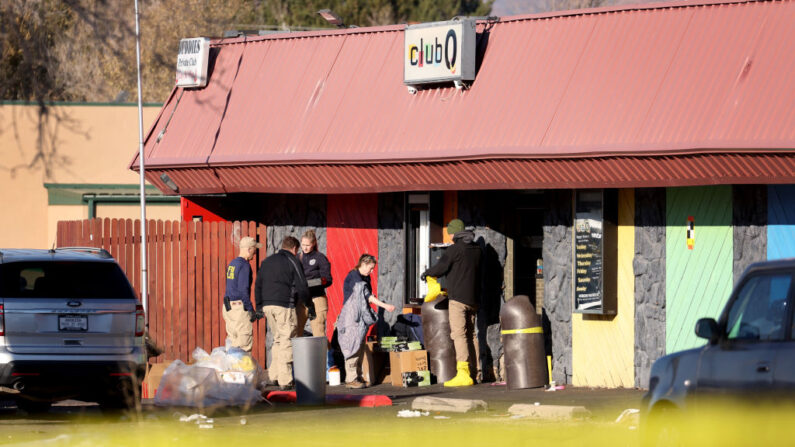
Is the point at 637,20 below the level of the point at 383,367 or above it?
above

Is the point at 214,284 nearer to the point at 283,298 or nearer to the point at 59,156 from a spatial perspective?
the point at 283,298

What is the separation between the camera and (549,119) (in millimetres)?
18078

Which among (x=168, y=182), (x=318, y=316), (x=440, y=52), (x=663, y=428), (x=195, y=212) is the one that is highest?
(x=440, y=52)

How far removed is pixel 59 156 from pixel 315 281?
15.7 meters

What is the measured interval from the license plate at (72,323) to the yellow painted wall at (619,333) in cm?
674

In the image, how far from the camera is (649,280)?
17.9 meters

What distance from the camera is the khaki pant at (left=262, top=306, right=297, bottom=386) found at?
18203mm

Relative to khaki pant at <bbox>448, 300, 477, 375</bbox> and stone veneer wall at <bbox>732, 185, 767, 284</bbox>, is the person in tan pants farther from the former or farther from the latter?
stone veneer wall at <bbox>732, 185, 767, 284</bbox>

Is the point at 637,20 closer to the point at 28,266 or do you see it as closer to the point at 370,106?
the point at 370,106

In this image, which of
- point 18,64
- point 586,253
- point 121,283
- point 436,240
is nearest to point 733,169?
point 586,253

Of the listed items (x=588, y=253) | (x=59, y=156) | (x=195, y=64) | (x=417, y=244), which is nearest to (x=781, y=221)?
(x=588, y=253)

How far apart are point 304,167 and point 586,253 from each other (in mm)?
4195

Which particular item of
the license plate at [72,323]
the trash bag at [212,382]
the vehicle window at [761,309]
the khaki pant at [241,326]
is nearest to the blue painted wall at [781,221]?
the trash bag at [212,382]

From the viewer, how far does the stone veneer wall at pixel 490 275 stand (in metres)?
19.4
